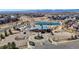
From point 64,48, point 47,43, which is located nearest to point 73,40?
point 64,48

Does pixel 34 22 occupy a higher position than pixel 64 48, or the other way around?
pixel 34 22
